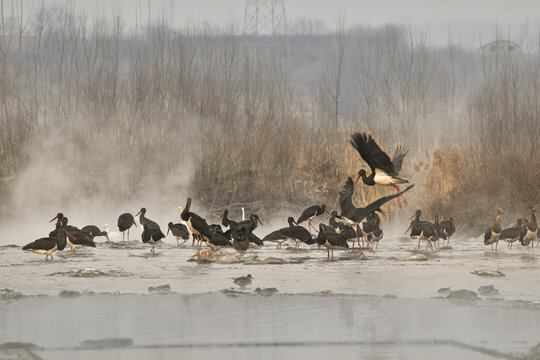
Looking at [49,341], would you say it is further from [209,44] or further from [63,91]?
[209,44]

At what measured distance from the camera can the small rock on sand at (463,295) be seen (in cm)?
881

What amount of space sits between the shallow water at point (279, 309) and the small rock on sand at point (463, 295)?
0.12 m

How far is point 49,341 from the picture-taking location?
21.8 feet

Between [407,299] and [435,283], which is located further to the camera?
[435,283]

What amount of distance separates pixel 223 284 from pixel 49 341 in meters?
3.65

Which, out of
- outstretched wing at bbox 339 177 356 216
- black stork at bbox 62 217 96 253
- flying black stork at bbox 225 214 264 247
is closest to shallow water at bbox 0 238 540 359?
black stork at bbox 62 217 96 253

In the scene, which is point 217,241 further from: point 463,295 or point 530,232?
point 463,295

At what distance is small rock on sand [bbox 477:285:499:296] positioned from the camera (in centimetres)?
909

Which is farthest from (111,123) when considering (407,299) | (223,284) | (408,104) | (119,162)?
(407,299)

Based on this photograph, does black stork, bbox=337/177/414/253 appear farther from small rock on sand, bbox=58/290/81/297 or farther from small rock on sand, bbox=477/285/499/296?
small rock on sand, bbox=58/290/81/297

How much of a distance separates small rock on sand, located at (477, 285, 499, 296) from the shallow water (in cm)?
17

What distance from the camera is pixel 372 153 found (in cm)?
1273

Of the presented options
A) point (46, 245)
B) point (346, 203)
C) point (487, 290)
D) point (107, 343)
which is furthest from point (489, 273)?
point (46, 245)

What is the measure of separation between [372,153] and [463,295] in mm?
4214
